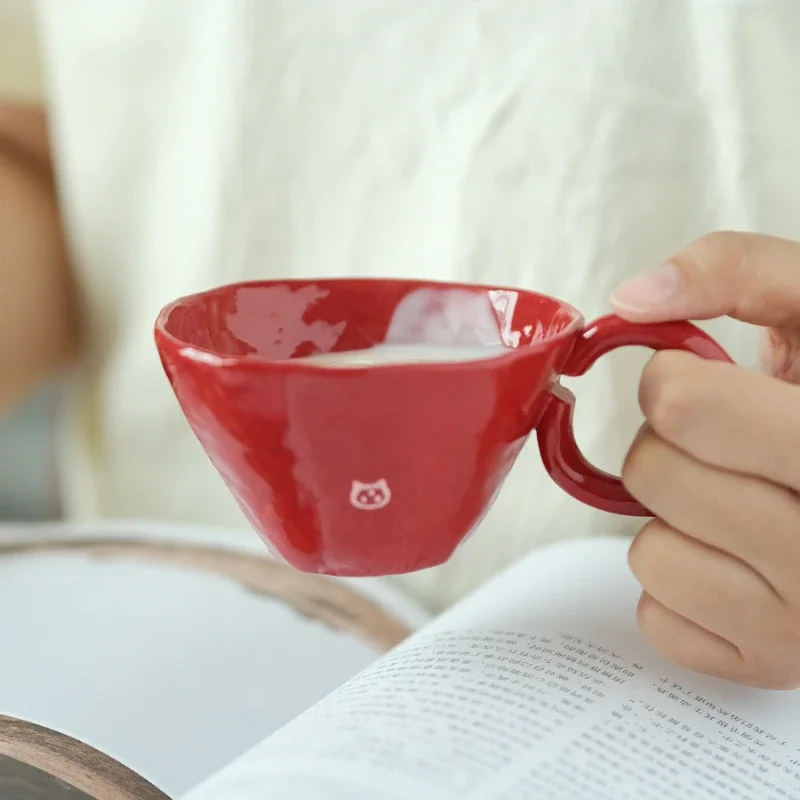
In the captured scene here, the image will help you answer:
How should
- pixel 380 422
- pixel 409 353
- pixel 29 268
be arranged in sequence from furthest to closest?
pixel 29 268 → pixel 409 353 → pixel 380 422

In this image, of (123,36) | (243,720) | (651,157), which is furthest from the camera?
(123,36)

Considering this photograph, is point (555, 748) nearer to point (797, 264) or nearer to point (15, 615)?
point (797, 264)

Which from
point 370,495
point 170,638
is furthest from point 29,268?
point 370,495

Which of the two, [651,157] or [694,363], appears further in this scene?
[651,157]

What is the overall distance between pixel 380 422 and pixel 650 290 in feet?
0.45

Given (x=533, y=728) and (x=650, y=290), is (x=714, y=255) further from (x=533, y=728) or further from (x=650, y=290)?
(x=533, y=728)

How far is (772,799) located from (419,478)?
203 mm

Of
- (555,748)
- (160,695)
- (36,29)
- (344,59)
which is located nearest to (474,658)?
(555,748)

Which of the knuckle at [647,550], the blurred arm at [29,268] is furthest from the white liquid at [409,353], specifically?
the blurred arm at [29,268]

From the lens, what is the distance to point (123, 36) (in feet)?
2.36

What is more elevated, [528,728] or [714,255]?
[714,255]

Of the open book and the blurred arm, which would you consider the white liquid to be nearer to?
the open book

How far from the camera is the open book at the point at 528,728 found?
13.4 inches

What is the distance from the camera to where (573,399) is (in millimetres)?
385
